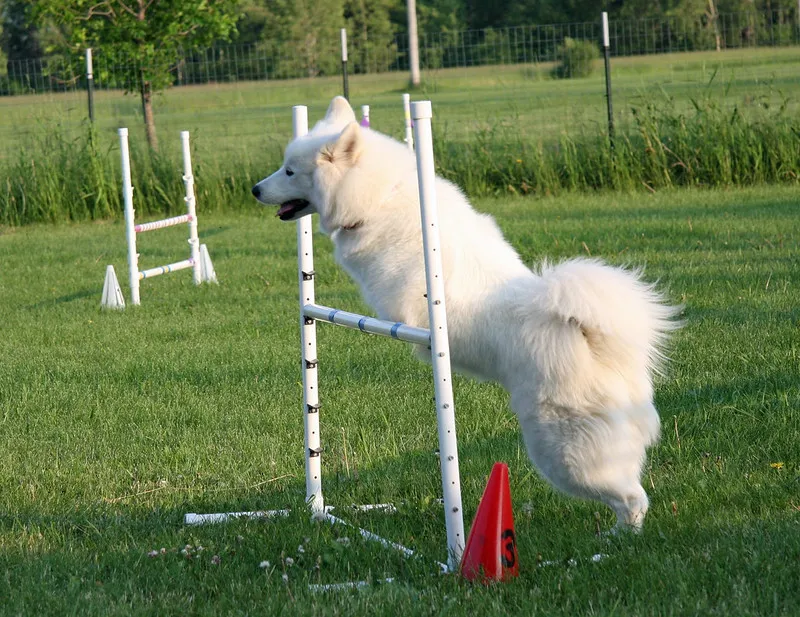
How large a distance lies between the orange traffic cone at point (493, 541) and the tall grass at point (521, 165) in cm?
1012

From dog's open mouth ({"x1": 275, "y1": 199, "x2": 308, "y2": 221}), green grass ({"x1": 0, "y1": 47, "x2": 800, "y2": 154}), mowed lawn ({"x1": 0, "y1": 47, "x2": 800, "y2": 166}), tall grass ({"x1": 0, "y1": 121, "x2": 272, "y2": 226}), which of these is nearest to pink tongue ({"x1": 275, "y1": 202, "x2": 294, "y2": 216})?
dog's open mouth ({"x1": 275, "y1": 199, "x2": 308, "y2": 221})

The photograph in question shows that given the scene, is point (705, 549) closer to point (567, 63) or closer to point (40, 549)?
point (40, 549)

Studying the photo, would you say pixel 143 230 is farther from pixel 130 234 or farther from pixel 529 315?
pixel 529 315

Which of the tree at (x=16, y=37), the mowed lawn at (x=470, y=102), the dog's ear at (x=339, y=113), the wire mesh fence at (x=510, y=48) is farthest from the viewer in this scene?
the tree at (x=16, y=37)

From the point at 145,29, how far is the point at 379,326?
12.5 metres

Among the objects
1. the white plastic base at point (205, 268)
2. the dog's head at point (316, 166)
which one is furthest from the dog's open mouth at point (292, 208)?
the white plastic base at point (205, 268)

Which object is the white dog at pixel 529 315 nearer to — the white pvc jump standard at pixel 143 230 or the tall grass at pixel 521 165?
the white pvc jump standard at pixel 143 230

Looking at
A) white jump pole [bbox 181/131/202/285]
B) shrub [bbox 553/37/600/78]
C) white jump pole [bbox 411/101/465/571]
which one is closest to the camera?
white jump pole [bbox 411/101/465/571]

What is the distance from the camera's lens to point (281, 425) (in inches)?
183

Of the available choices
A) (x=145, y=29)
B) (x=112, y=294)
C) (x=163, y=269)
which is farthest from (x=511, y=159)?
(x=112, y=294)

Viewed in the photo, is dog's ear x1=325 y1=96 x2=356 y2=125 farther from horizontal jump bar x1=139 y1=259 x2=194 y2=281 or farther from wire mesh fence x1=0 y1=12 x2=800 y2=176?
wire mesh fence x1=0 y1=12 x2=800 y2=176

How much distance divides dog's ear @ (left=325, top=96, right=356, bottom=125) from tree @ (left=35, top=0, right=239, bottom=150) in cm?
1062

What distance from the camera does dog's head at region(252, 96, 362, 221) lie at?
136 inches

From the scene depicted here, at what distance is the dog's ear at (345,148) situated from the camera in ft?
11.0
